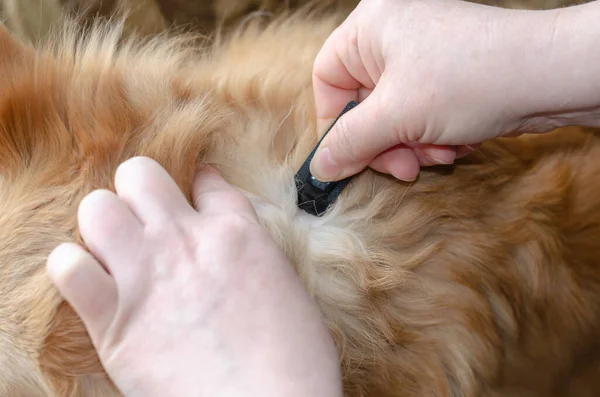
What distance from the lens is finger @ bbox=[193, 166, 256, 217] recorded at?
848 millimetres

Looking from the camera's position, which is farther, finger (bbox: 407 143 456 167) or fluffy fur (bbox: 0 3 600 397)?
finger (bbox: 407 143 456 167)

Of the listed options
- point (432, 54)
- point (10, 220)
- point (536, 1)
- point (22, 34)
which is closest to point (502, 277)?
point (432, 54)

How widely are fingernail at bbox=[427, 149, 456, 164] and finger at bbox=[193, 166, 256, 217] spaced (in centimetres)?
31

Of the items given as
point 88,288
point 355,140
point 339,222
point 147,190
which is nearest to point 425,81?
point 355,140

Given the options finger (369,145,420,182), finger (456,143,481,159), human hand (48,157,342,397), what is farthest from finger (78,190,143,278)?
finger (456,143,481,159)

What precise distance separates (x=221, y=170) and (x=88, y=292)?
292 millimetres

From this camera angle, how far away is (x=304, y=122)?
102cm

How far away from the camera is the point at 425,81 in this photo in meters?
0.88

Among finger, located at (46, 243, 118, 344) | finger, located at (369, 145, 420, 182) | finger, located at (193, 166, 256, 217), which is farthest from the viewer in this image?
finger, located at (369, 145, 420, 182)

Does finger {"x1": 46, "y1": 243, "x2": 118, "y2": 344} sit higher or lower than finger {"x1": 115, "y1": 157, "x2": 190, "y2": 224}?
lower

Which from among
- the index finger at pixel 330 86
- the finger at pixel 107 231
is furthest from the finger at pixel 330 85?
the finger at pixel 107 231

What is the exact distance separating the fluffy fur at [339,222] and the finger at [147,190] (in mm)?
39

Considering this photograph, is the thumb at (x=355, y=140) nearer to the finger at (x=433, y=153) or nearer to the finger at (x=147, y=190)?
the finger at (x=433, y=153)

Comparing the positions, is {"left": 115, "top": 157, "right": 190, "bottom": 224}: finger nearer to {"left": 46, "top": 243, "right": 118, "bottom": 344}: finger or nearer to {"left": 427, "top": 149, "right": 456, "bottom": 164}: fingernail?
{"left": 46, "top": 243, "right": 118, "bottom": 344}: finger
